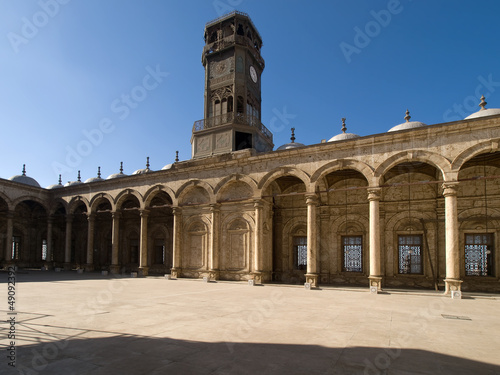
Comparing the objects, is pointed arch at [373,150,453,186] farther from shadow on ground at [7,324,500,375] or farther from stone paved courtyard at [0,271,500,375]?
shadow on ground at [7,324,500,375]

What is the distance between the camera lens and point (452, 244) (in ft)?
45.8

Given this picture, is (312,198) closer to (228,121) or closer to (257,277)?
(257,277)

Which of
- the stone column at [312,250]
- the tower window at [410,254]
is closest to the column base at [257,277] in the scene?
the stone column at [312,250]

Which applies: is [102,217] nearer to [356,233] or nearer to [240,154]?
[240,154]

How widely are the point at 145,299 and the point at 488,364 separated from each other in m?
9.48

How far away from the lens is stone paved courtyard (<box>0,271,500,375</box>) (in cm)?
484

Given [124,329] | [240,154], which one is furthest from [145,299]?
[240,154]

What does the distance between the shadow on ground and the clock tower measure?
17.0m

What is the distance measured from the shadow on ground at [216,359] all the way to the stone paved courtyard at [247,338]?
0.02 meters

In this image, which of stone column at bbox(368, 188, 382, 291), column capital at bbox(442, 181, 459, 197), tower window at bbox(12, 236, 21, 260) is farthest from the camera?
tower window at bbox(12, 236, 21, 260)

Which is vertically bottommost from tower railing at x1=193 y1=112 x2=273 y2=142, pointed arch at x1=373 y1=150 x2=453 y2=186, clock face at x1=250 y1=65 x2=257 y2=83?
pointed arch at x1=373 y1=150 x2=453 y2=186

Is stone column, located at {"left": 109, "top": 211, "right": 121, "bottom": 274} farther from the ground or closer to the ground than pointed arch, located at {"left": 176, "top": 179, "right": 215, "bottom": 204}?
closer to the ground

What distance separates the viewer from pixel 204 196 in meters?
21.6

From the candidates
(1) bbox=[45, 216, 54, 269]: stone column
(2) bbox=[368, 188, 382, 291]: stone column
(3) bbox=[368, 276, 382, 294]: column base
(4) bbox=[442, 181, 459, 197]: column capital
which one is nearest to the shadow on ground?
(3) bbox=[368, 276, 382, 294]: column base
